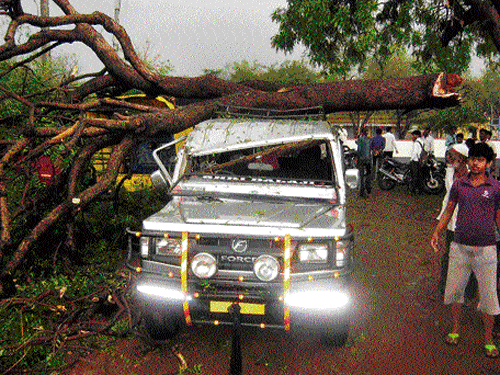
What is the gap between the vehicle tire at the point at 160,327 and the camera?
3.94 meters

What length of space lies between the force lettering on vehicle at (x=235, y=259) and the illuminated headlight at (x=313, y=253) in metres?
0.40

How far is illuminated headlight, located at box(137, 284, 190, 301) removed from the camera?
11.8 ft

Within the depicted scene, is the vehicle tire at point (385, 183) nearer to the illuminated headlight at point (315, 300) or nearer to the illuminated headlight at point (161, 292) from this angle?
the illuminated headlight at point (315, 300)

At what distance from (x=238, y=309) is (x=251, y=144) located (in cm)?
207

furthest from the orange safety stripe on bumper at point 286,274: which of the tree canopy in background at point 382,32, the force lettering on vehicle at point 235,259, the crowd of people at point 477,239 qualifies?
the tree canopy in background at point 382,32

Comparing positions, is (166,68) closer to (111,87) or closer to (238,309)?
(111,87)

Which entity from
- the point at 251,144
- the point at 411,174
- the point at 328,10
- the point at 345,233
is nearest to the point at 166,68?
the point at 328,10

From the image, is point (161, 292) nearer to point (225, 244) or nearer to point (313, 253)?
point (225, 244)

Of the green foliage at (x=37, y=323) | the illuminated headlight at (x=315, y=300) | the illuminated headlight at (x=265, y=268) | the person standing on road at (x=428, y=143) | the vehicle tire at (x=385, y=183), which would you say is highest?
the person standing on road at (x=428, y=143)

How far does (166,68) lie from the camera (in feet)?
50.8

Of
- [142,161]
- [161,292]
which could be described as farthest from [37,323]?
[142,161]

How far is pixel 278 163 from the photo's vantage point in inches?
204

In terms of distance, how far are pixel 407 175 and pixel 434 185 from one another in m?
1.02

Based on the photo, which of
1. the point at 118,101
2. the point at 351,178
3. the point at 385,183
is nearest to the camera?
the point at 351,178
